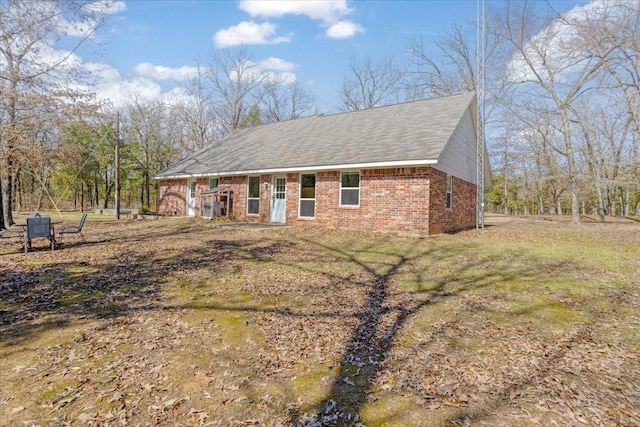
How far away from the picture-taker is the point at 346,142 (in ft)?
48.4

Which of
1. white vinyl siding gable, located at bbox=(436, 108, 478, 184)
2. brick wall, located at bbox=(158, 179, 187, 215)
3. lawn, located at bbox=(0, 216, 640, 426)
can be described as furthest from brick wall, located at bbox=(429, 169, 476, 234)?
brick wall, located at bbox=(158, 179, 187, 215)

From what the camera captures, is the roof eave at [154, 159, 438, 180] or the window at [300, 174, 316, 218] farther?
the window at [300, 174, 316, 218]

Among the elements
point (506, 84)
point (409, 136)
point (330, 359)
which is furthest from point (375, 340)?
point (506, 84)

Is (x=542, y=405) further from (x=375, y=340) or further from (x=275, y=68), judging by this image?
(x=275, y=68)

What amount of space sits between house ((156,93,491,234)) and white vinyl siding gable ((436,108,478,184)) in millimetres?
43

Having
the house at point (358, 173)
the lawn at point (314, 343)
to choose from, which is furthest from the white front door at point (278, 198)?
the lawn at point (314, 343)

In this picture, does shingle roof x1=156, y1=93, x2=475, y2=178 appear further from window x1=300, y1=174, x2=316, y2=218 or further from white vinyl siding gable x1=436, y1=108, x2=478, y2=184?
window x1=300, y1=174, x2=316, y2=218

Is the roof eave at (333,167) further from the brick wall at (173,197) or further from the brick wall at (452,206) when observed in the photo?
the brick wall at (173,197)

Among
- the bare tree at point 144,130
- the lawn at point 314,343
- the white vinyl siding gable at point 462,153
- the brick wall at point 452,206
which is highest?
the bare tree at point 144,130

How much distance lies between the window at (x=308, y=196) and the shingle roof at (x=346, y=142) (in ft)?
2.40

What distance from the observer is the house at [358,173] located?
460 inches

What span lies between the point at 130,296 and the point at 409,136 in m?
11.0

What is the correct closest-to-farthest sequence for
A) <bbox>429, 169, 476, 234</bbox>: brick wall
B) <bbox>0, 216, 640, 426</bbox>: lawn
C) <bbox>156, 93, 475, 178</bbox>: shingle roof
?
1. <bbox>0, 216, 640, 426</bbox>: lawn
2. <bbox>429, 169, 476, 234</bbox>: brick wall
3. <bbox>156, 93, 475, 178</bbox>: shingle roof

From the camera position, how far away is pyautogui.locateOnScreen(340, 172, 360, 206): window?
12.8 meters
